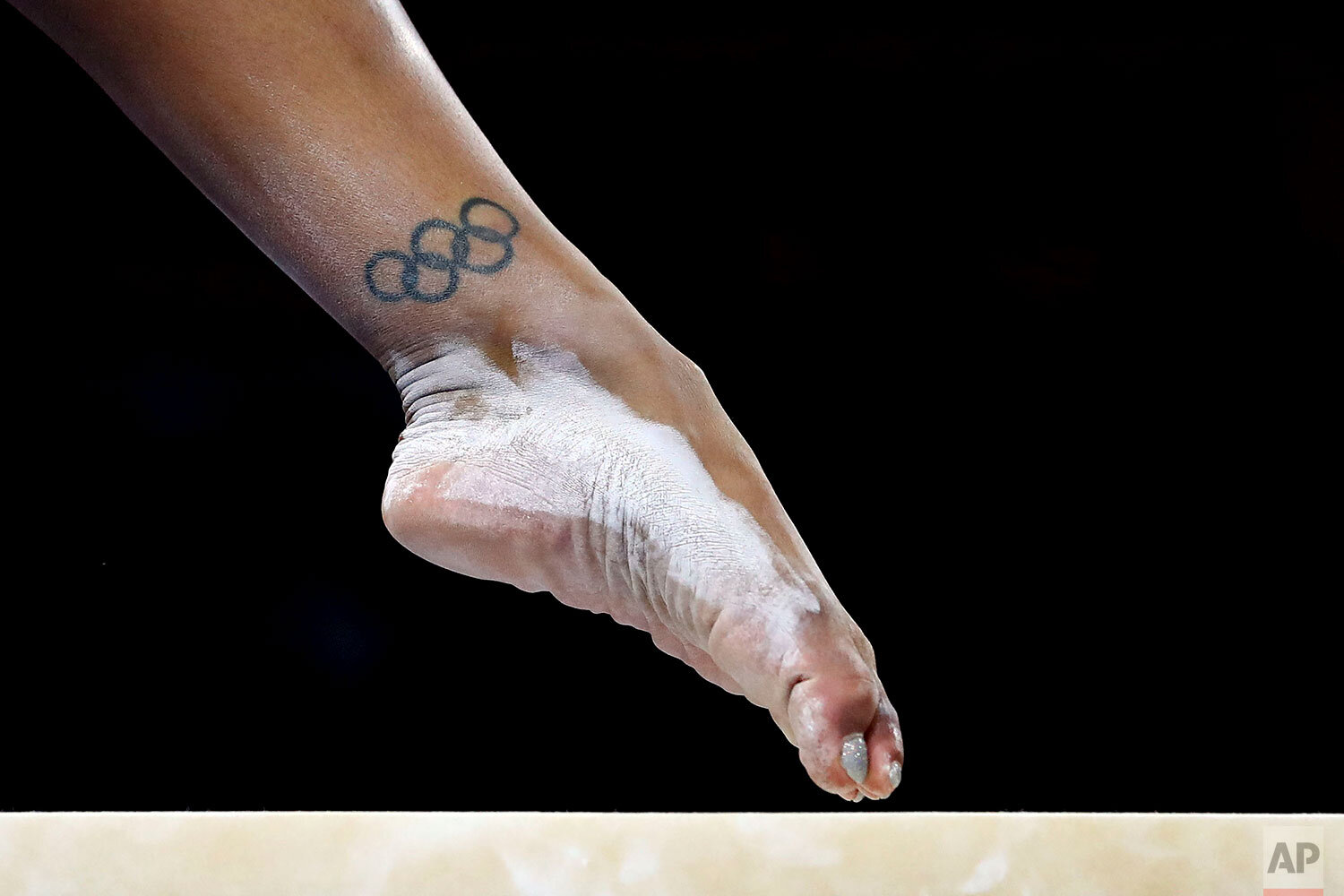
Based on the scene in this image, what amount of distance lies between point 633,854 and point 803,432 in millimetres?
920

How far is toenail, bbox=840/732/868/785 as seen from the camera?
609 mm

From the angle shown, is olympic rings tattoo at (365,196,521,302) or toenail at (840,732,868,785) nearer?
toenail at (840,732,868,785)

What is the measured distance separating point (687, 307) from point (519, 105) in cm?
35

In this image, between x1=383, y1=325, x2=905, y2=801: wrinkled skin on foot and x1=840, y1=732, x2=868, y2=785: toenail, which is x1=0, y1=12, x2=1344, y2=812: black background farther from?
x1=840, y1=732, x2=868, y2=785: toenail

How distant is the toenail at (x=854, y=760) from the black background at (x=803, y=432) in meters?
0.87

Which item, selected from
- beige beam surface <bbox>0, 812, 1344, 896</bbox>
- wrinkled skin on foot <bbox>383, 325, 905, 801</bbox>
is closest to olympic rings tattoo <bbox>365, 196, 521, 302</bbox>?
wrinkled skin on foot <bbox>383, 325, 905, 801</bbox>

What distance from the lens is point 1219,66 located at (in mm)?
1563

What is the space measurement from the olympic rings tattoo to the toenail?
0.37 meters

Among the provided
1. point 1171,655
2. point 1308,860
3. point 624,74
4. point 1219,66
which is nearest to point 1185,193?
point 1219,66

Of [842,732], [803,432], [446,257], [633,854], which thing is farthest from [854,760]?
[803,432]

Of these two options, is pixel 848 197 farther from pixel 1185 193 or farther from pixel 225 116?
pixel 225 116

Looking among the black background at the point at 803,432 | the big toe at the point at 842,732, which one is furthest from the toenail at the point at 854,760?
the black background at the point at 803,432

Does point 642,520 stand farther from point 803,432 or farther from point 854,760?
point 803,432

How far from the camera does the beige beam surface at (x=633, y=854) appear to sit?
0.65 m
